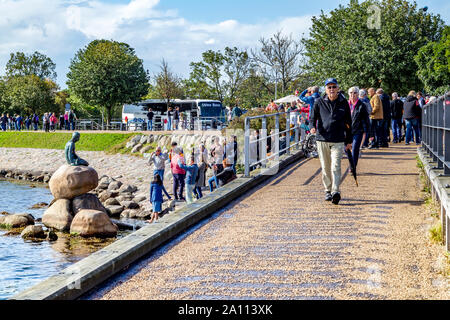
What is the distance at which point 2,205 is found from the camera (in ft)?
101

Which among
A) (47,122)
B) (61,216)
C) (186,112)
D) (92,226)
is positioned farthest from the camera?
(186,112)

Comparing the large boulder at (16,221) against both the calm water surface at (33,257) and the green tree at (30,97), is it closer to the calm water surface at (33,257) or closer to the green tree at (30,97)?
the calm water surface at (33,257)

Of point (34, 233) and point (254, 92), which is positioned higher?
point (254, 92)

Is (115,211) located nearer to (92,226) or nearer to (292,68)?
(92,226)

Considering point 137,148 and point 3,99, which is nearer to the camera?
point 137,148

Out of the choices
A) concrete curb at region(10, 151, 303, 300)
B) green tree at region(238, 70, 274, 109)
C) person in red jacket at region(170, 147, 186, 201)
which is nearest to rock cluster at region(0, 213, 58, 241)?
person in red jacket at region(170, 147, 186, 201)

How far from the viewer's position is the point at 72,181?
20.9 m

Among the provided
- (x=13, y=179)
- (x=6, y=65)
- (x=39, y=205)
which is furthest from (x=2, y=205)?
(x=6, y=65)

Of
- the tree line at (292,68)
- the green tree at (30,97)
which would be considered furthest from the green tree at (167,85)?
the green tree at (30,97)

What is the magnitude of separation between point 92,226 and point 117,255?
13531mm

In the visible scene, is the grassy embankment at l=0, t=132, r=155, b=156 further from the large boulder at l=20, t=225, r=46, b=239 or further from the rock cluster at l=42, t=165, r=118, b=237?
the large boulder at l=20, t=225, r=46, b=239

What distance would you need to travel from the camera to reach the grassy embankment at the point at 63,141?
164 ft

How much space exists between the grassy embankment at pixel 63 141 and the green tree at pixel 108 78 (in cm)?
663

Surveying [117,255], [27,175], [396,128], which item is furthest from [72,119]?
[117,255]
